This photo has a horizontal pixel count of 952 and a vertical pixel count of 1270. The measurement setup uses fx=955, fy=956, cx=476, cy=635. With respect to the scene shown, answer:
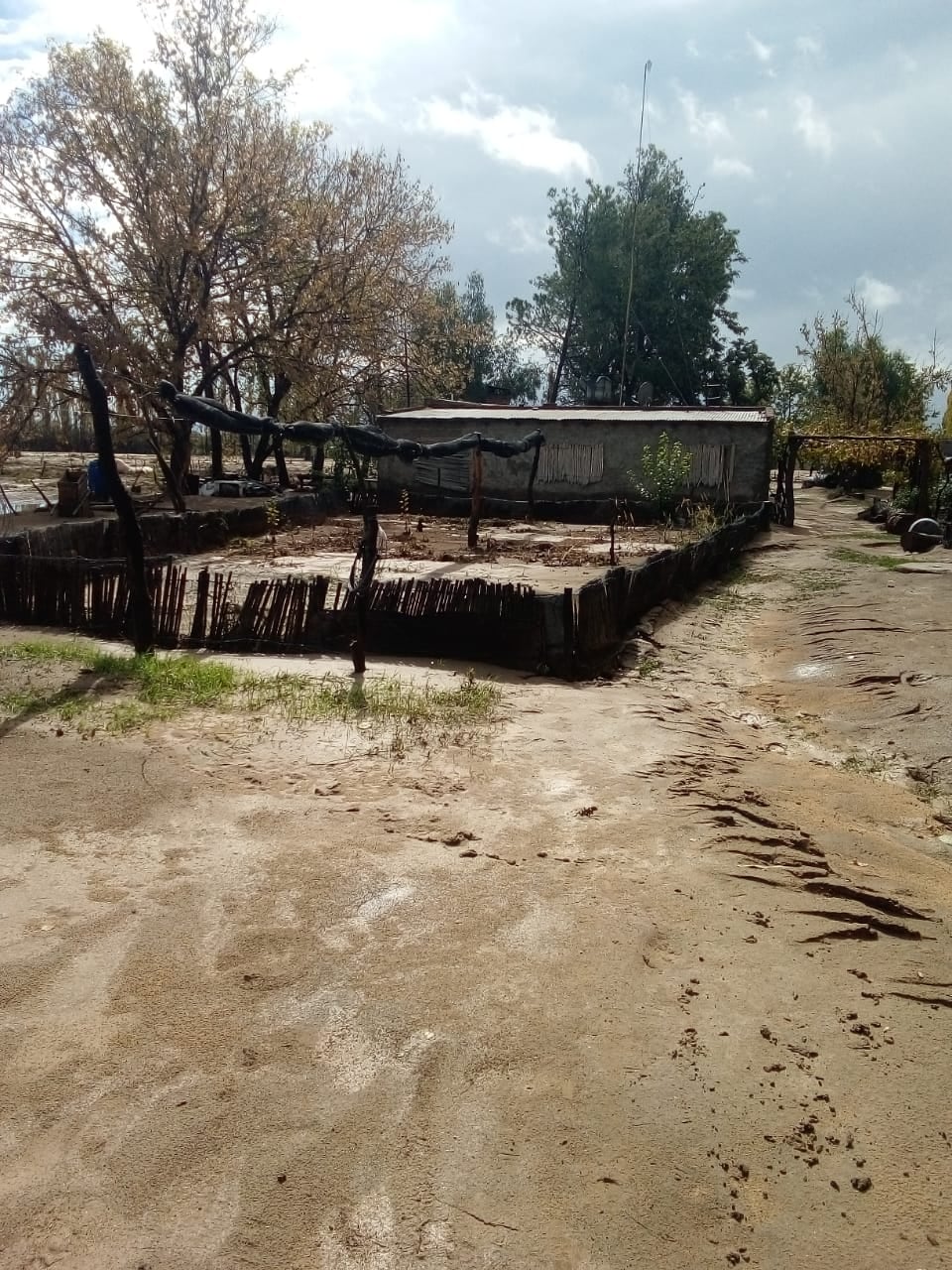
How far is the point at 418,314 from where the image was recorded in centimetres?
2756

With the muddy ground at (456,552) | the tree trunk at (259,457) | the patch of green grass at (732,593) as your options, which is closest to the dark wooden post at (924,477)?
the muddy ground at (456,552)

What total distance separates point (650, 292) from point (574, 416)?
20.2 meters

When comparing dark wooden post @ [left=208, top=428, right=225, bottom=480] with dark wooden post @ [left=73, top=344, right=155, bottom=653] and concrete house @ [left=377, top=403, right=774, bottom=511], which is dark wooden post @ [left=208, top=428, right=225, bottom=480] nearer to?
concrete house @ [left=377, top=403, right=774, bottom=511]

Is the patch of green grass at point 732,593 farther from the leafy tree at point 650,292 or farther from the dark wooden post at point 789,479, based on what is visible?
the leafy tree at point 650,292

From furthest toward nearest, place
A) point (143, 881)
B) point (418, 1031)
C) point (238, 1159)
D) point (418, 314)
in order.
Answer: point (418, 314) → point (143, 881) → point (418, 1031) → point (238, 1159)

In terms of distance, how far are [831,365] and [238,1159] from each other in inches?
1451

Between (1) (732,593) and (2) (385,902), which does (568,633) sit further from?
(1) (732,593)

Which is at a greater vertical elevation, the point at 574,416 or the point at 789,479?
the point at 574,416

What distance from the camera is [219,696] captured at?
23.1ft

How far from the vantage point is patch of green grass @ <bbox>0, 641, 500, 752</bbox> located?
6564mm

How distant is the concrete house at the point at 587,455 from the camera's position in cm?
2264

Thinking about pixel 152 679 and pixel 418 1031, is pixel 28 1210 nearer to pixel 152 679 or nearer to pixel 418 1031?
pixel 418 1031

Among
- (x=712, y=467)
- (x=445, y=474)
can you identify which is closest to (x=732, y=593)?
(x=712, y=467)

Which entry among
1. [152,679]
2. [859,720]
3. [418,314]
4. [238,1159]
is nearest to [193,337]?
[418,314]
